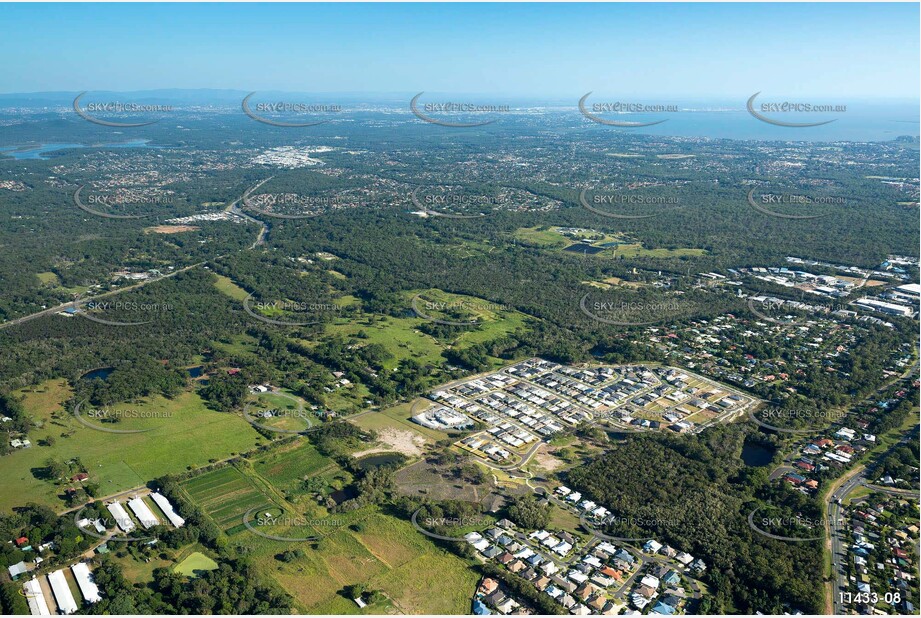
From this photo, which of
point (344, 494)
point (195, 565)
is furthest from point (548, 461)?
point (195, 565)

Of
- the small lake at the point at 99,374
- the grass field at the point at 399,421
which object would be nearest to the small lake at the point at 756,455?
the grass field at the point at 399,421

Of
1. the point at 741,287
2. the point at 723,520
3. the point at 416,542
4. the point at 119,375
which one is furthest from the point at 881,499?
the point at 119,375

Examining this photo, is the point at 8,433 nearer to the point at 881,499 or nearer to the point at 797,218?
the point at 881,499

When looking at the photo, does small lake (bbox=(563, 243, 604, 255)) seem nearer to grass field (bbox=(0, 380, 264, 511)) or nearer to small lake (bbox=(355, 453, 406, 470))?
small lake (bbox=(355, 453, 406, 470))

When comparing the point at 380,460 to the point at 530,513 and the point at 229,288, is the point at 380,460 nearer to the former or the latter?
the point at 530,513

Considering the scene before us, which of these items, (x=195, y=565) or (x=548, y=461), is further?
(x=548, y=461)

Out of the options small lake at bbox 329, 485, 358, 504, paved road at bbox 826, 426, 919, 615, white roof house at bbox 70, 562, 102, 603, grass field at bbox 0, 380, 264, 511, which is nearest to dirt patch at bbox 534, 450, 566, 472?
small lake at bbox 329, 485, 358, 504

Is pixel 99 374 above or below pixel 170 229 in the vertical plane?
below
